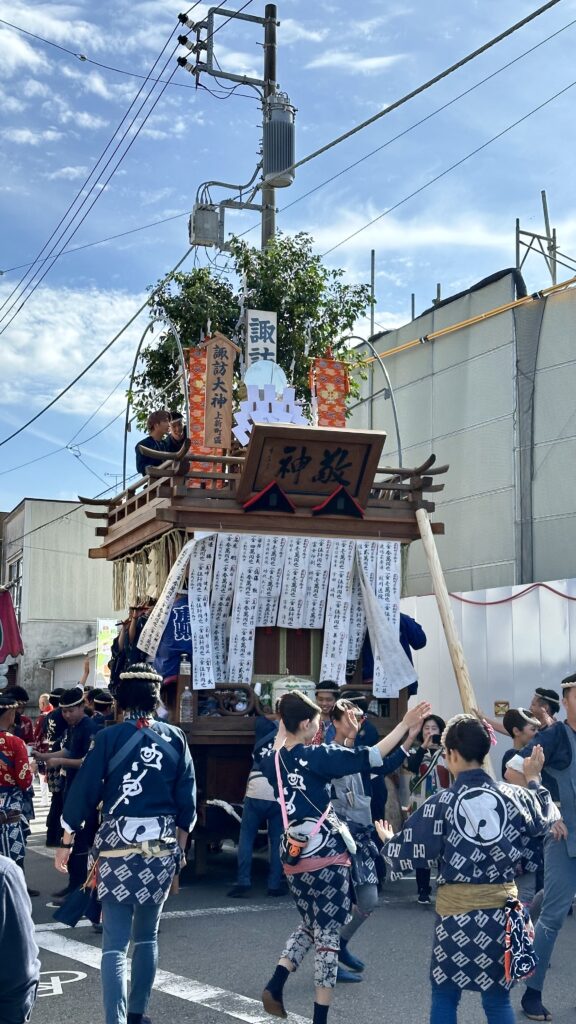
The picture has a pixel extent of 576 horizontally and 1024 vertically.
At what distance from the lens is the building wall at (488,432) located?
1666 centimetres

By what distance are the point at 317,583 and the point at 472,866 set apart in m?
7.30

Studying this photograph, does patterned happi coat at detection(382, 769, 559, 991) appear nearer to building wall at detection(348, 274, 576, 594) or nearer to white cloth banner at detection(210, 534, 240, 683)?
white cloth banner at detection(210, 534, 240, 683)

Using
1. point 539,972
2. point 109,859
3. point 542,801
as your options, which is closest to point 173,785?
point 109,859

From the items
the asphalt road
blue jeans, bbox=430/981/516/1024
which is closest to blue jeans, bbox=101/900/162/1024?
the asphalt road

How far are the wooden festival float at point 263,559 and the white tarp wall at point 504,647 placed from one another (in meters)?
3.00

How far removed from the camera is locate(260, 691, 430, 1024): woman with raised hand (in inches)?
223

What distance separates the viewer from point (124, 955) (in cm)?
520

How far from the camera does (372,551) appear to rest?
11930 millimetres

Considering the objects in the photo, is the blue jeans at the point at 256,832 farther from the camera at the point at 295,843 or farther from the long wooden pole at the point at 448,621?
the camera at the point at 295,843

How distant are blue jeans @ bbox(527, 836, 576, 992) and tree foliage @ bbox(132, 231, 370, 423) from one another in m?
10.4

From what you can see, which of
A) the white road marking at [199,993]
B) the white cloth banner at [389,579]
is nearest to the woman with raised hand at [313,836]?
the white road marking at [199,993]

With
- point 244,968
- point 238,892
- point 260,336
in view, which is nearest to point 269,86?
point 260,336

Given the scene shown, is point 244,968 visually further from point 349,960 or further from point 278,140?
point 278,140

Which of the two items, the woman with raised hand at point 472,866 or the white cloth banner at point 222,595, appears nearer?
the woman with raised hand at point 472,866
